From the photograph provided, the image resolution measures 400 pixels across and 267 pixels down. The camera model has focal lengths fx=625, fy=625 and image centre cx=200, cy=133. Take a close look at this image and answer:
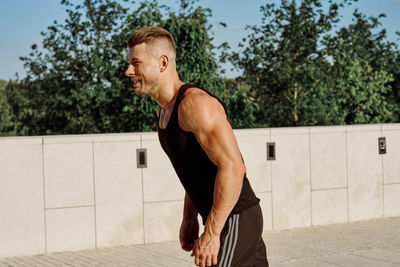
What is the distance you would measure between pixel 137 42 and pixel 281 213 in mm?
6617

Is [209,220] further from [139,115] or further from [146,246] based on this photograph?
[139,115]

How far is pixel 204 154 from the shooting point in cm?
288

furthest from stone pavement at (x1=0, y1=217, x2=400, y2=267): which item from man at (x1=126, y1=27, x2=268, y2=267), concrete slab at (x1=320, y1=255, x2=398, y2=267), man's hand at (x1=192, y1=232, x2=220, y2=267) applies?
man's hand at (x1=192, y1=232, x2=220, y2=267)

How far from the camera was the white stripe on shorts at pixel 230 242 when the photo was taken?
2.96m

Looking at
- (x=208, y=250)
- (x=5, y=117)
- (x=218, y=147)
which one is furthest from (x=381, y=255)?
(x=5, y=117)

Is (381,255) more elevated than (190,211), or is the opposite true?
(190,211)

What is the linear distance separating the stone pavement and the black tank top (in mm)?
4132

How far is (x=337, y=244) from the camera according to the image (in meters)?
8.06

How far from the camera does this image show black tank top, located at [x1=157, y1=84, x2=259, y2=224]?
288 cm

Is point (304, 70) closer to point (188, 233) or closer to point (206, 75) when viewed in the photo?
point (206, 75)

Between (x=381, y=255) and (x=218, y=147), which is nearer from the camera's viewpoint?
(x=218, y=147)

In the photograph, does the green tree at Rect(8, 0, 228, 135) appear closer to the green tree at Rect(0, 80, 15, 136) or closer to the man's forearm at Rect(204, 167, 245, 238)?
the green tree at Rect(0, 80, 15, 136)

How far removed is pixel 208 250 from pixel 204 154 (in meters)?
0.44

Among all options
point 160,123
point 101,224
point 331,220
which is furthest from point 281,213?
point 160,123
